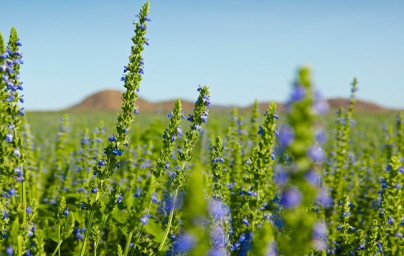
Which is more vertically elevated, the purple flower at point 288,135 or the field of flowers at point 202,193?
the purple flower at point 288,135

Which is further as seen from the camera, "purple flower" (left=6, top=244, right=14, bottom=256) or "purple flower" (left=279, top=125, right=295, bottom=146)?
"purple flower" (left=6, top=244, right=14, bottom=256)

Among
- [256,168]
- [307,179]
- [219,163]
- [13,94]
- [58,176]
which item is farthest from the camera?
[58,176]

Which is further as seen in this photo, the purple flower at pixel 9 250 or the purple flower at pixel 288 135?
the purple flower at pixel 9 250

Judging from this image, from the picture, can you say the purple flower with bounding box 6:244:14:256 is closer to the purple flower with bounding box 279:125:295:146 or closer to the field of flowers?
the field of flowers

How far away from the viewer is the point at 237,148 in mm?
6953

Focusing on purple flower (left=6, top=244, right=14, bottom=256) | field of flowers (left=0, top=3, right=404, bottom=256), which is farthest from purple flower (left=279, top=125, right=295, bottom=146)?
purple flower (left=6, top=244, right=14, bottom=256)

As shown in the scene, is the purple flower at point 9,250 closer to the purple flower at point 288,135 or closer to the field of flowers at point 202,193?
the field of flowers at point 202,193

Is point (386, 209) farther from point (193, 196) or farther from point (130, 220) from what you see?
point (193, 196)

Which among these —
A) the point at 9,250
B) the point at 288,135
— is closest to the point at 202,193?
the point at 288,135

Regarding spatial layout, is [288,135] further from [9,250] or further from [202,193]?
[9,250]

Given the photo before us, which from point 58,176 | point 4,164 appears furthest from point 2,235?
point 58,176

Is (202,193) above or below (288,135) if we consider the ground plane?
below

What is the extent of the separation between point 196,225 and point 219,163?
2.53 meters

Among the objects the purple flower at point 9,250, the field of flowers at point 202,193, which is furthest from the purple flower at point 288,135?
the purple flower at point 9,250
